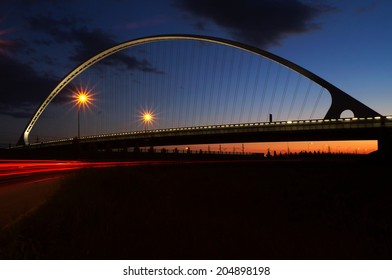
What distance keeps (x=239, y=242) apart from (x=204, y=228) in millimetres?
1242

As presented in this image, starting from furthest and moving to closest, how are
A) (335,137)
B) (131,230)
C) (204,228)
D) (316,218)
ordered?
(335,137) → (316,218) → (204,228) → (131,230)

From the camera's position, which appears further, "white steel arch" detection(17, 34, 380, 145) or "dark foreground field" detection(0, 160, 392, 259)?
"white steel arch" detection(17, 34, 380, 145)

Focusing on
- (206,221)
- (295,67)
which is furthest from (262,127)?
(206,221)

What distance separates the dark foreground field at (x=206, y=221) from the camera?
937 cm

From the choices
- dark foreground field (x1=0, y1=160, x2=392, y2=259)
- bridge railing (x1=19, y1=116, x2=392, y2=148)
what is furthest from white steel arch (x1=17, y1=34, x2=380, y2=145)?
dark foreground field (x1=0, y1=160, x2=392, y2=259)

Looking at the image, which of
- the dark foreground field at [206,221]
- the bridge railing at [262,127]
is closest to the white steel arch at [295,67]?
the bridge railing at [262,127]

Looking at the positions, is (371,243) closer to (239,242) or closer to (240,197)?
(239,242)

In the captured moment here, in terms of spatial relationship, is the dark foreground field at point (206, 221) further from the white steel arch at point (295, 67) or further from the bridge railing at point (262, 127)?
the white steel arch at point (295, 67)

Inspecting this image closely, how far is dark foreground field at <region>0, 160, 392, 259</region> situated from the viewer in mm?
9373

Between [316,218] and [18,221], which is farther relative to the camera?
[316,218]

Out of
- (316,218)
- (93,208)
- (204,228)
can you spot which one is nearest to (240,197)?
(316,218)

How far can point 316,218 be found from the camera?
14523mm

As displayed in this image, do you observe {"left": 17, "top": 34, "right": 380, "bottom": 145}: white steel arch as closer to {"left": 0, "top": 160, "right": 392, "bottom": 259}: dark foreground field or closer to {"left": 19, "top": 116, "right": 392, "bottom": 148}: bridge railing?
{"left": 19, "top": 116, "right": 392, "bottom": 148}: bridge railing

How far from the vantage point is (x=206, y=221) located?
12.2 metres
